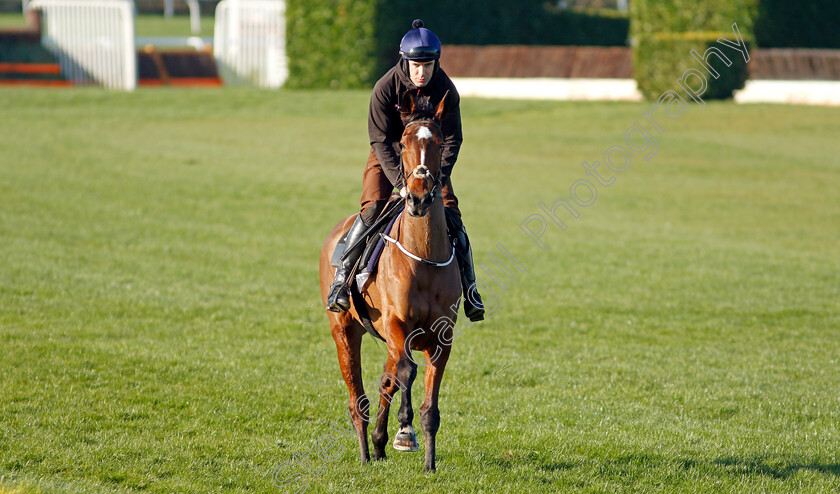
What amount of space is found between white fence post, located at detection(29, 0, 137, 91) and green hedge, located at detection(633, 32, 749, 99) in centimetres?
2072

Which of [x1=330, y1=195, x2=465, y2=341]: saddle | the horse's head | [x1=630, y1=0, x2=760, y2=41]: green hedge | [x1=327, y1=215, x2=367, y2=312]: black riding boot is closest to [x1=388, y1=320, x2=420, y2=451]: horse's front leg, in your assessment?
[x1=330, y1=195, x2=465, y2=341]: saddle

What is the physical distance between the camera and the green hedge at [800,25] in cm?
3831

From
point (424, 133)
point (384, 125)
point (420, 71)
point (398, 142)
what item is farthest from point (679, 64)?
point (424, 133)

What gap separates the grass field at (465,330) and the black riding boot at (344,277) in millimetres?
1302

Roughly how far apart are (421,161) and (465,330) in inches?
256

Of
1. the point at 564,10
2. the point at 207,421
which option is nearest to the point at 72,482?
the point at 207,421

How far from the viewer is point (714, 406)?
29.2 feet

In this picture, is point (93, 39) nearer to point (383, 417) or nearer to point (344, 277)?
point (344, 277)

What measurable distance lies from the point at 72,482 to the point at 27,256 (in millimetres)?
9840

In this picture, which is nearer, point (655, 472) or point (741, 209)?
point (655, 472)

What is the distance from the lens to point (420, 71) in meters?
6.61

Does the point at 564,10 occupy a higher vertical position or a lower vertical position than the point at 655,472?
lower

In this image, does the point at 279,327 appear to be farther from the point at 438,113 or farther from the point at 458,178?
the point at 458,178

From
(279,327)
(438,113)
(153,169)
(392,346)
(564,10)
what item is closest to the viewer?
(438,113)
